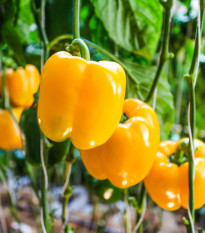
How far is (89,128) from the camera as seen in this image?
0.32 m

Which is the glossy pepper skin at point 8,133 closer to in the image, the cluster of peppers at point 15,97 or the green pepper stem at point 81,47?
the cluster of peppers at point 15,97

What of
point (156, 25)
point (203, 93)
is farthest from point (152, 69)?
point (203, 93)

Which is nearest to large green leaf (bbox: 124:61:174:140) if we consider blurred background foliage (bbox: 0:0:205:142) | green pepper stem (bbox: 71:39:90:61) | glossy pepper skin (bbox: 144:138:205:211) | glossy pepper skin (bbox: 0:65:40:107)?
blurred background foliage (bbox: 0:0:205:142)

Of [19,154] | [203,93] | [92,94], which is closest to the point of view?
[92,94]

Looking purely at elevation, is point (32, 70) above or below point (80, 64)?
below

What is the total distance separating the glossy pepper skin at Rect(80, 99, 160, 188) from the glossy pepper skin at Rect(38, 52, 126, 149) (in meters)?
0.09

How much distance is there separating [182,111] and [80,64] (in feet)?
4.16

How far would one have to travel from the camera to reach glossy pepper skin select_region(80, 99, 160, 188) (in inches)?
16.0

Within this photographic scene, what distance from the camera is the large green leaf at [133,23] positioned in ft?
1.90

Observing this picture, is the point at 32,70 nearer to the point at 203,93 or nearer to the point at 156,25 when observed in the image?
the point at 156,25

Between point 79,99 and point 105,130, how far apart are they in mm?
44

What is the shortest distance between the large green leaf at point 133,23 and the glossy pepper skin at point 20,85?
0.41 metres

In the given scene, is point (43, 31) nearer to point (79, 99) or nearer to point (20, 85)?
point (79, 99)

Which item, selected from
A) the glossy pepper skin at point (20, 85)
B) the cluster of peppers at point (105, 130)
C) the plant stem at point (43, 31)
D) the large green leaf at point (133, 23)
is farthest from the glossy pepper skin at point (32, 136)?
the glossy pepper skin at point (20, 85)
